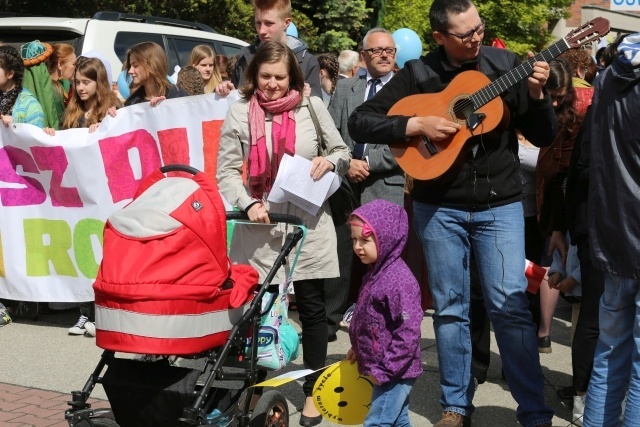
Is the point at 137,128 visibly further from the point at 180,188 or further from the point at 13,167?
the point at 180,188

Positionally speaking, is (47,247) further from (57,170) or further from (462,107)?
(462,107)

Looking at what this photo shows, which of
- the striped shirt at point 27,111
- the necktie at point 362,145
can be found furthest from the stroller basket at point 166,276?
the striped shirt at point 27,111

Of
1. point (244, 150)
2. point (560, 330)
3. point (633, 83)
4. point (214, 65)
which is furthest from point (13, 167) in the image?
point (633, 83)

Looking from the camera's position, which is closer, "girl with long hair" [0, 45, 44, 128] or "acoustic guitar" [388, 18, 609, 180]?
"acoustic guitar" [388, 18, 609, 180]

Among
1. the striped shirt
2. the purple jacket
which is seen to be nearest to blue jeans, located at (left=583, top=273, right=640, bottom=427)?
the purple jacket

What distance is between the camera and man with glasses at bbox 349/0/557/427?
503 centimetres

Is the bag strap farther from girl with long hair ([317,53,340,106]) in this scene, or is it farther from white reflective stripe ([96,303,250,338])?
girl with long hair ([317,53,340,106])

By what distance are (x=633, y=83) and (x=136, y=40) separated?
7526 mm

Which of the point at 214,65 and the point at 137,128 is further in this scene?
the point at 214,65

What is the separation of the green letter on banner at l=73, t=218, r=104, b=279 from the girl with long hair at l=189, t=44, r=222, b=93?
2027 millimetres

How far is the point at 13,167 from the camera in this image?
8.01 meters

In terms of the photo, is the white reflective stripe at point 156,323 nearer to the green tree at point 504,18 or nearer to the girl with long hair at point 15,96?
the girl with long hair at point 15,96

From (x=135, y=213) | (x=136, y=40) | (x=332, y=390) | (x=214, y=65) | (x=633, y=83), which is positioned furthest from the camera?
(x=136, y=40)

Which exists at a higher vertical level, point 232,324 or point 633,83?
point 633,83
